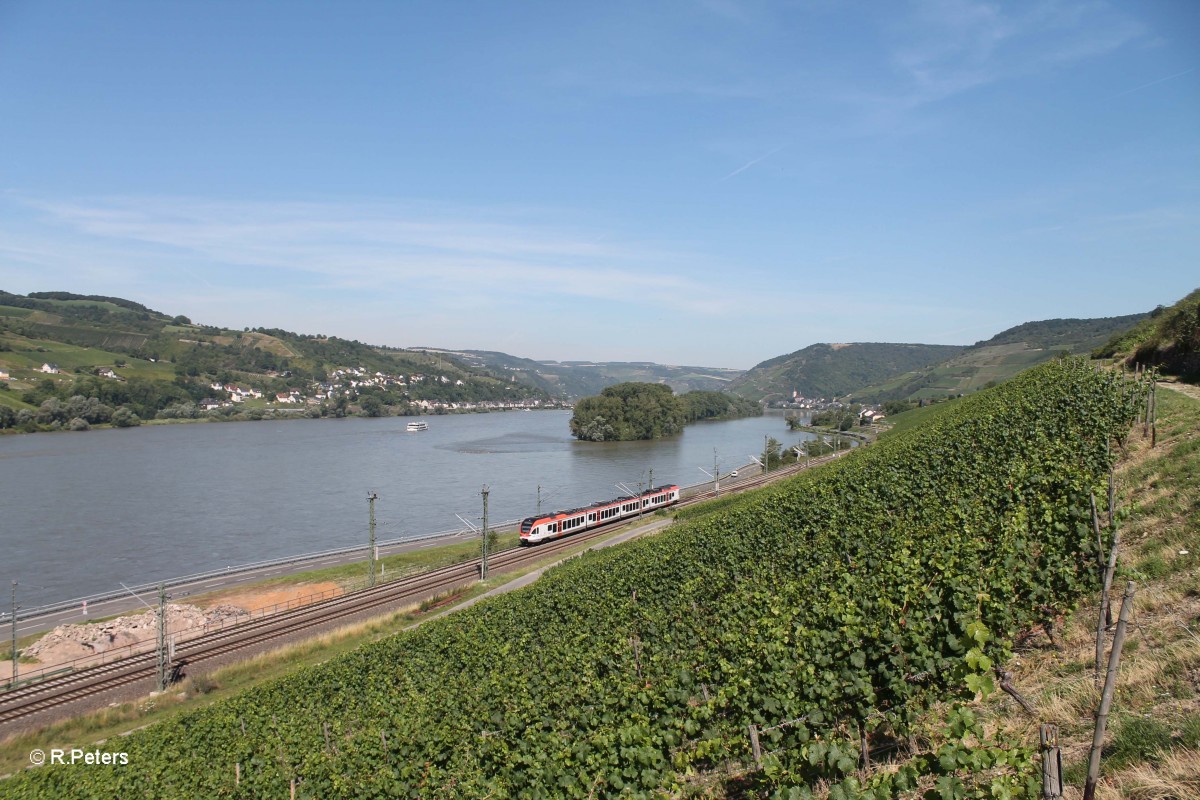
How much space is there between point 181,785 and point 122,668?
16.8m

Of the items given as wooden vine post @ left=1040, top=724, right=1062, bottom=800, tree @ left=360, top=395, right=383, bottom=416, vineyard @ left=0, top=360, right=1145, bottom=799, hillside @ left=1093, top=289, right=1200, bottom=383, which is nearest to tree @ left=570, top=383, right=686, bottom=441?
tree @ left=360, top=395, right=383, bottom=416

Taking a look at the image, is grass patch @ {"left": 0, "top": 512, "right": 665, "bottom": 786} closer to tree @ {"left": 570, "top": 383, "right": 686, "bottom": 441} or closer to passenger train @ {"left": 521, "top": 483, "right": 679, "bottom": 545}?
passenger train @ {"left": 521, "top": 483, "right": 679, "bottom": 545}

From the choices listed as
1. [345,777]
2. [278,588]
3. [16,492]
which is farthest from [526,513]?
[345,777]

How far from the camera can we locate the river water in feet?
150

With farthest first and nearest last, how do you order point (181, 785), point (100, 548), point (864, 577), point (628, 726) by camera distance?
point (100, 548)
point (181, 785)
point (864, 577)
point (628, 726)

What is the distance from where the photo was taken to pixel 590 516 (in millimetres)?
49656

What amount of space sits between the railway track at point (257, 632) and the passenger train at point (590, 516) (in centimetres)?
110

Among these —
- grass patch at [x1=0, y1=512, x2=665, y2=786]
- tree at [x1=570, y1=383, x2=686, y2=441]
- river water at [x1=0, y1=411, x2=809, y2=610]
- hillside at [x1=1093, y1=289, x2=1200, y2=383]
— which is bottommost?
river water at [x1=0, y1=411, x2=809, y2=610]

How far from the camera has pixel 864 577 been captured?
39.2 feet

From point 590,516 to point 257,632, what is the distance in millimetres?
24757

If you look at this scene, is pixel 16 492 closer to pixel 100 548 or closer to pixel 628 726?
A: pixel 100 548

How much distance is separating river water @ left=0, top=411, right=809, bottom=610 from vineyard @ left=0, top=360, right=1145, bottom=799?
1271 inches

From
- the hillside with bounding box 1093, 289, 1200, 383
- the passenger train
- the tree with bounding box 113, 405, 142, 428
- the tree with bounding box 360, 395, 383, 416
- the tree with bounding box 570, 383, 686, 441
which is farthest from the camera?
the tree with bounding box 360, 395, 383, 416

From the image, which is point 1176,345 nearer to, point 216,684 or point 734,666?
point 734,666
